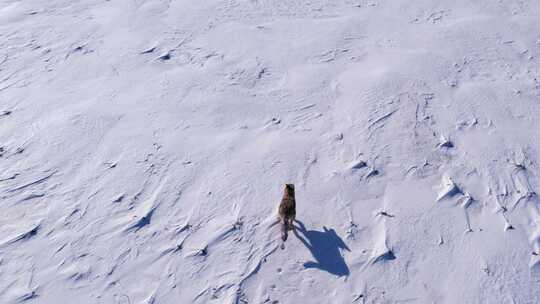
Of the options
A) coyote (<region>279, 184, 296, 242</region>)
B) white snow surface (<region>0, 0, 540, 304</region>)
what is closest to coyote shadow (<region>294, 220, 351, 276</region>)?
white snow surface (<region>0, 0, 540, 304</region>)

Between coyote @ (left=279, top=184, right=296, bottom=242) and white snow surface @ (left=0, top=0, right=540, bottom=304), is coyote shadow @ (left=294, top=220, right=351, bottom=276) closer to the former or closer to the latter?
white snow surface @ (left=0, top=0, right=540, bottom=304)

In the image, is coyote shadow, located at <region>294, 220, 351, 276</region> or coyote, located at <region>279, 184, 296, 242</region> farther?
coyote, located at <region>279, 184, 296, 242</region>

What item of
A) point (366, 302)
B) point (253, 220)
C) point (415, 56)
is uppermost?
point (415, 56)

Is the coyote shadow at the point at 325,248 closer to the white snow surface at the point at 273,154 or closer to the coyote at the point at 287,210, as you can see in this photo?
the white snow surface at the point at 273,154

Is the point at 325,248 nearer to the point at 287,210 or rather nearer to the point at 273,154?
the point at 287,210

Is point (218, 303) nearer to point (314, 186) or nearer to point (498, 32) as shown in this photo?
point (314, 186)

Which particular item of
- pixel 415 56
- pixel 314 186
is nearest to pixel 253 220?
pixel 314 186

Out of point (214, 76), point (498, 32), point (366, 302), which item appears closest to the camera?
point (366, 302)
